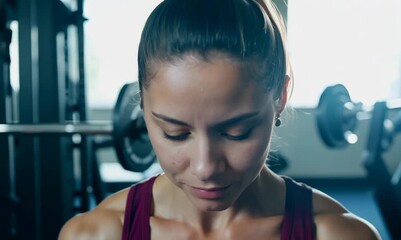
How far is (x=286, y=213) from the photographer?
2.46 ft

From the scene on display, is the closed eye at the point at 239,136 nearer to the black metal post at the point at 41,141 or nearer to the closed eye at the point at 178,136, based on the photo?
the closed eye at the point at 178,136

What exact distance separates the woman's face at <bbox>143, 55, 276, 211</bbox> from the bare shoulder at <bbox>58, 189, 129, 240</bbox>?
182mm

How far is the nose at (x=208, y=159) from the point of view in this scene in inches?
23.4

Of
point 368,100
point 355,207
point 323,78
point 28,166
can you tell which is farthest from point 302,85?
point 28,166

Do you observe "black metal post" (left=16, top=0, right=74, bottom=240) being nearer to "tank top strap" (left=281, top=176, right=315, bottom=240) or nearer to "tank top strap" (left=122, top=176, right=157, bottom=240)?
"tank top strap" (left=122, top=176, right=157, bottom=240)

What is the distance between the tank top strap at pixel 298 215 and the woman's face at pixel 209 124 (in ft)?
0.49

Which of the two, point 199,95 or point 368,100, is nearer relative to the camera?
point 199,95

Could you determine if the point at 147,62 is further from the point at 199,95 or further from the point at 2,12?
the point at 2,12

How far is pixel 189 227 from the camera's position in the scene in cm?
79

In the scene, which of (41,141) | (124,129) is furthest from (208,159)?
(41,141)

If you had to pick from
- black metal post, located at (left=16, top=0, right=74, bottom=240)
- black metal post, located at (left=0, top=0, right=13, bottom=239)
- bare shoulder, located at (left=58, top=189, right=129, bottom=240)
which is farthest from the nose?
black metal post, located at (left=16, top=0, right=74, bottom=240)

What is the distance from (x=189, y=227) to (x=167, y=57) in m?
0.34

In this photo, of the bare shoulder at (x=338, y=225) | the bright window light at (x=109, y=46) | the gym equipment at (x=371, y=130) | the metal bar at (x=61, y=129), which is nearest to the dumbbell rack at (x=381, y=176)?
the gym equipment at (x=371, y=130)

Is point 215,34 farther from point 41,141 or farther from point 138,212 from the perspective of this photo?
point 41,141
